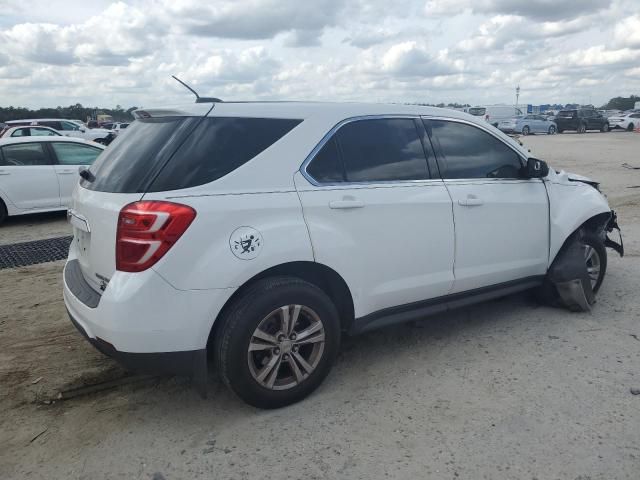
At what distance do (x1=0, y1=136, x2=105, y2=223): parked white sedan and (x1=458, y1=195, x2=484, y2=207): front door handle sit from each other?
698 cm

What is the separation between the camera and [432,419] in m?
3.24

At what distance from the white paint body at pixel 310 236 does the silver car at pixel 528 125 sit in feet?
117

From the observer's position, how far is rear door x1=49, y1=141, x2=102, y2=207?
378 inches

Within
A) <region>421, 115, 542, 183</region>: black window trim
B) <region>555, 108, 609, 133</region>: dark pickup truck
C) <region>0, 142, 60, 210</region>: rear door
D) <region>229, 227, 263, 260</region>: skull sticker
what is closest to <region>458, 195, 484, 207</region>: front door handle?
<region>421, 115, 542, 183</region>: black window trim

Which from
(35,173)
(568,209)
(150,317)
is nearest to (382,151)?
(150,317)

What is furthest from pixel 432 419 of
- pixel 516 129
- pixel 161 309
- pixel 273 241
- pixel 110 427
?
pixel 516 129

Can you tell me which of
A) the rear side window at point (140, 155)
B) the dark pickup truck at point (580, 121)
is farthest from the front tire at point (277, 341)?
the dark pickup truck at point (580, 121)

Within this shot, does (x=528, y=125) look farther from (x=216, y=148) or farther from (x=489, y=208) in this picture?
(x=216, y=148)

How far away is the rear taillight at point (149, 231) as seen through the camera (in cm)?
288

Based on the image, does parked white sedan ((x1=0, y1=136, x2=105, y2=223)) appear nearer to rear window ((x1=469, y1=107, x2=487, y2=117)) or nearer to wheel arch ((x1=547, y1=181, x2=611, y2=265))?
wheel arch ((x1=547, y1=181, x2=611, y2=265))

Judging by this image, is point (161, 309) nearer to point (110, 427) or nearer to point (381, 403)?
point (110, 427)

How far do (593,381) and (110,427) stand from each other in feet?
9.87

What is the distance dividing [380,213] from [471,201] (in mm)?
873

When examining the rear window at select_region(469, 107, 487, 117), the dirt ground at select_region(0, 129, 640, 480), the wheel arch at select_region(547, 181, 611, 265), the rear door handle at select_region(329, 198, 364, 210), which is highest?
the rear window at select_region(469, 107, 487, 117)
